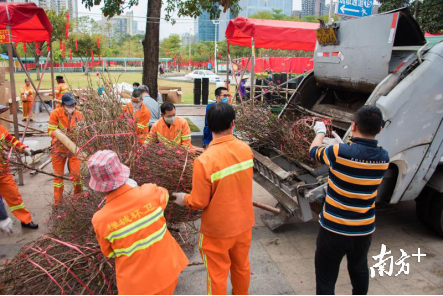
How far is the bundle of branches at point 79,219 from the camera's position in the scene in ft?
10.0

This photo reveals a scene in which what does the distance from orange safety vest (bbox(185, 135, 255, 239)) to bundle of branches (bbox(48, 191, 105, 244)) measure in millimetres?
1022

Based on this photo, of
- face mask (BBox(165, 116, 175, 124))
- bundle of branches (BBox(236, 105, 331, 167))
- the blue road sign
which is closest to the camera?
bundle of branches (BBox(236, 105, 331, 167))

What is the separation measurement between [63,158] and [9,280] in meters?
2.26

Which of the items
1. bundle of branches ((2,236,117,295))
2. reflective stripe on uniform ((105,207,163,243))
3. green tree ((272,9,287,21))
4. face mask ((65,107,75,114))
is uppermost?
green tree ((272,9,287,21))

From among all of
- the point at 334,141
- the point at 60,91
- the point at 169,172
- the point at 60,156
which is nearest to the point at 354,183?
the point at 334,141

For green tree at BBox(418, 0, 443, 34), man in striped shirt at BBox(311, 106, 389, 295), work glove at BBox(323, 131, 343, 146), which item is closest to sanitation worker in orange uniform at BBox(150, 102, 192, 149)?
work glove at BBox(323, 131, 343, 146)

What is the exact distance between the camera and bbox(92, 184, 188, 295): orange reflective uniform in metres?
2.08

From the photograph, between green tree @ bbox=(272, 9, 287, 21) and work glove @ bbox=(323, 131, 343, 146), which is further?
green tree @ bbox=(272, 9, 287, 21)

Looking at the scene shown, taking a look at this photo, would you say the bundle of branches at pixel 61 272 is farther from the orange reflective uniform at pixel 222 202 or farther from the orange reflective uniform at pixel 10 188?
the orange reflective uniform at pixel 10 188

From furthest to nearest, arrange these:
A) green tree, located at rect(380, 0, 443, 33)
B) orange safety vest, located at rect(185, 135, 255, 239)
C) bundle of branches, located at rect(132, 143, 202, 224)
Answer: green tree, located at rect(380, 0, 443, 33) < bundle of branches, located at rect(132, 143, 202, 224) < orange safety vest, located at rect(185, 135, 255, 239)

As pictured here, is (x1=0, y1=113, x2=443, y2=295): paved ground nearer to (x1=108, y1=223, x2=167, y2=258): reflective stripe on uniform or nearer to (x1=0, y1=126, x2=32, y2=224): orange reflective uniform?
(x1=0, y1=126, x2=32, y2=224): orange reflective uniform

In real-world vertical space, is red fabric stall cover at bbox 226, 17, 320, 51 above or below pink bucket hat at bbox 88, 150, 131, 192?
above

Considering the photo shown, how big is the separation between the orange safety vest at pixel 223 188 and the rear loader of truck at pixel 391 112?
3.58 ft

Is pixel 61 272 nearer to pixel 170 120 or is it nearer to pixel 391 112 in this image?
pixel 170 120
